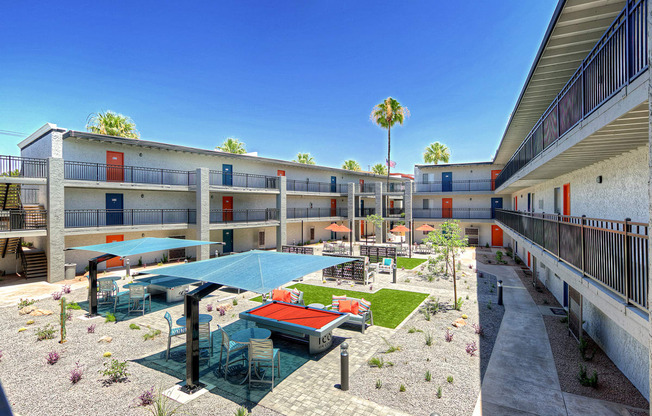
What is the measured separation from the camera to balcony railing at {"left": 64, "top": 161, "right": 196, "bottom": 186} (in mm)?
20547

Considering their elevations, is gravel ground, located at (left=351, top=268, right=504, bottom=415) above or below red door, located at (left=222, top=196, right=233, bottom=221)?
below

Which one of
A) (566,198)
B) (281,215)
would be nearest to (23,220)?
(281,215)

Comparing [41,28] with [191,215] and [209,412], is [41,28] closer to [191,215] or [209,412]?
[191,215]

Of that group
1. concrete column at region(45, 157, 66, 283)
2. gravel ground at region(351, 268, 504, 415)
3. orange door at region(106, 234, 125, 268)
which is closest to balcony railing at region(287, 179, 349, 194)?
orange door at region(106, 234, 125, 268)

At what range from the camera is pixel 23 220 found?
1838 cm

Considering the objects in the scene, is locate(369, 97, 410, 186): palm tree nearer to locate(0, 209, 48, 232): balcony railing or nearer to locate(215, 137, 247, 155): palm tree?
locate(215, 137, 247, 155): palm tree

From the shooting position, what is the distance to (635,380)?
8.12 meters

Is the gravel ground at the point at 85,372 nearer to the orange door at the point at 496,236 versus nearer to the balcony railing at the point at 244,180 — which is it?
the balcony railing at the point at 244,180

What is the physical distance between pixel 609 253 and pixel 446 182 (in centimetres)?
3253

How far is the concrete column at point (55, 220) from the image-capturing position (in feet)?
61.2

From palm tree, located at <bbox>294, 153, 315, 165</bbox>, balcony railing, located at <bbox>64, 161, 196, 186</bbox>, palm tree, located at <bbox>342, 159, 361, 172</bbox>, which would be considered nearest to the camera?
balcony railing, located at <bbox>64, 161, 196, 186</bbox>

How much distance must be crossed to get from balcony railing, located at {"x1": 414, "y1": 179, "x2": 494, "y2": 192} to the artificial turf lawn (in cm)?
2289

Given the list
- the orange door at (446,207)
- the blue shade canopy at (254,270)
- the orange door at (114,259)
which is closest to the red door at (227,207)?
the orange door at (114,259)

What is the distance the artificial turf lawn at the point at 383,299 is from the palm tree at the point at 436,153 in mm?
42251
